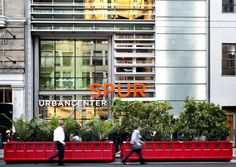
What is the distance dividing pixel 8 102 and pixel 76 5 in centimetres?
700

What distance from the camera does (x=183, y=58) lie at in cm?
Answer: 2728

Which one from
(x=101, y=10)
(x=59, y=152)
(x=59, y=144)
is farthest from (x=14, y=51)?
(x=59, y=152)

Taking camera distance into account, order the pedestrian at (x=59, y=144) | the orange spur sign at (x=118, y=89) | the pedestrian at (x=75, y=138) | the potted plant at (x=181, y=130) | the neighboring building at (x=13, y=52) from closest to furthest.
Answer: the pedestrian at (x=59, y=144)
the pedestrian at (x=75, y=138)
the potted plant at (x=181, y=130)
the neighboring building at (x=13, y=52)
the orange spur sign at (x=118, y=89)

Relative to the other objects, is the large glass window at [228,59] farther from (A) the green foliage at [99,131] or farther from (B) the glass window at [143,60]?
(A) the green foliage at [99,131]

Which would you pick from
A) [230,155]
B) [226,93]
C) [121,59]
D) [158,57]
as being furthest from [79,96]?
[230,155]

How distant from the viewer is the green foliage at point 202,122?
20.2 metres

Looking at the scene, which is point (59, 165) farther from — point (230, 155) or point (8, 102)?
point (8, 102)

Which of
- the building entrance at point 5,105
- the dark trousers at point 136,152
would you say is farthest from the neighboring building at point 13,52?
the dark trousers at point 136,152

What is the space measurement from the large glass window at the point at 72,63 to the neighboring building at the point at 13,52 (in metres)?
1.91

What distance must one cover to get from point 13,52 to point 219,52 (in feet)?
39.6

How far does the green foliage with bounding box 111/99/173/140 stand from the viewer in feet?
66.6

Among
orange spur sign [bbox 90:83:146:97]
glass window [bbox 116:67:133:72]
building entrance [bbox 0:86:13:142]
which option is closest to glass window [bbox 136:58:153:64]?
glass window [bbox 116:67:133:72]

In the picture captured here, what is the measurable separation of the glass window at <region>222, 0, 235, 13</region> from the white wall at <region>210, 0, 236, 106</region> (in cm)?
38

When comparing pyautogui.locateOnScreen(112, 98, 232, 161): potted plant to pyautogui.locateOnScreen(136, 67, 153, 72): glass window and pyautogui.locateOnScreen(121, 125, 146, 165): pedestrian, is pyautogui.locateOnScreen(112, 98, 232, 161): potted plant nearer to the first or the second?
pyautogui.locateOnScreen(121, 125, 146, 165): pedestrian
